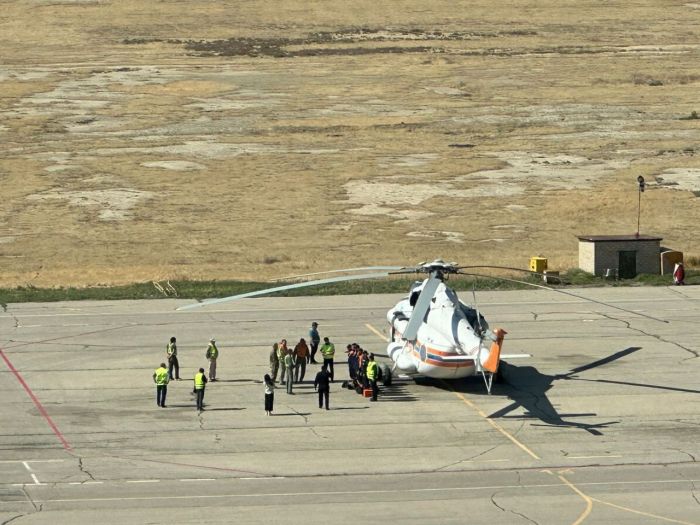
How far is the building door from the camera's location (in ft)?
186

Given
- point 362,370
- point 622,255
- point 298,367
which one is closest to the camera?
point 362,370

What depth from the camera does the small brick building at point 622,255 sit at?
186 feet

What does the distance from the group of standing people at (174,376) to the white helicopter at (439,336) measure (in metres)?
2.09

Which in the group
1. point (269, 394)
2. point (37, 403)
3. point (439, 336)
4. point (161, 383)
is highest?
point (439, 336)

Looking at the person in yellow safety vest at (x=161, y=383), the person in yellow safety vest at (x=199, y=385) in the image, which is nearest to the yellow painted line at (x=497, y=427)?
the person in yellow safety vest at (x=199, y=385)

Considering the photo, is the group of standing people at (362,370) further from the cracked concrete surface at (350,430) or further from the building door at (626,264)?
the building door at (626,264)

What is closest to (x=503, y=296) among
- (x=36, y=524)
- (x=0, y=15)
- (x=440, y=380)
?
(x=440, y=380)

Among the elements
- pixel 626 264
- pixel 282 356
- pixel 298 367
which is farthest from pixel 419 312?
pixel 626 264

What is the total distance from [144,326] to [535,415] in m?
17.2

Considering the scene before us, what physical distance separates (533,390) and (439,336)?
364 cm

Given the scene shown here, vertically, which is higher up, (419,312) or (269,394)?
(419,312)

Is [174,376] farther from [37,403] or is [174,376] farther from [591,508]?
[591,508]

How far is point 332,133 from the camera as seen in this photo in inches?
3494

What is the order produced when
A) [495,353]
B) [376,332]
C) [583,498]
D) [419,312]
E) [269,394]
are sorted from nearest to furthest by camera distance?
[583,498] → [495,353] → [269,394] → [419,312] → [376,332]
